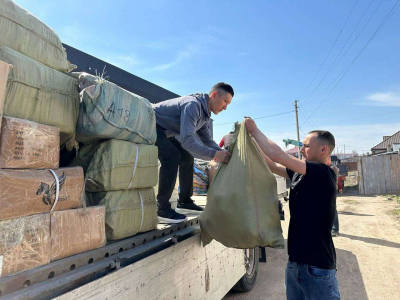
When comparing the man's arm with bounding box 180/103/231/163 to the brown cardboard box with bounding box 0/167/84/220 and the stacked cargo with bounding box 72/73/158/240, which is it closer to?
the stacked cargo with bounding box 72/73/158/240

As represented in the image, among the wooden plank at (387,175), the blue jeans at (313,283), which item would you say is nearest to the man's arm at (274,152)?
the blue jeans at (313,283)

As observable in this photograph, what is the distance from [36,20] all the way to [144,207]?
1.41 metres

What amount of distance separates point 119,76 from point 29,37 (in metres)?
11.7

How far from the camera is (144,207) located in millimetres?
2145

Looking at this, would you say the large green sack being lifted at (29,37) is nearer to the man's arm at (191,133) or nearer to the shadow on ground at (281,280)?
the man's arm at (191,133)

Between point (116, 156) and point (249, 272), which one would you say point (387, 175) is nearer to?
point (249, 272)

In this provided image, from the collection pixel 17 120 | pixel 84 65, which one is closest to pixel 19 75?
pixel 17 120

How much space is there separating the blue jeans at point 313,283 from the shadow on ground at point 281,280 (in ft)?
6.82

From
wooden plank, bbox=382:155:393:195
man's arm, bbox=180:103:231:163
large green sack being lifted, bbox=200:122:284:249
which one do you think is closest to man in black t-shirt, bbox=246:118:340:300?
large green sack being lifted, bbox=200:122:284:249

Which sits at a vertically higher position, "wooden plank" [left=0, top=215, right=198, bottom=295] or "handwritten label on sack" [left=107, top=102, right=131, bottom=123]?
"handwritten label on sack" [left=107, top=102, right=131, bottom=123]

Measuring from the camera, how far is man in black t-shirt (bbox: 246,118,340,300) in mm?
1878

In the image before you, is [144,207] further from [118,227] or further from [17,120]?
[17,120]

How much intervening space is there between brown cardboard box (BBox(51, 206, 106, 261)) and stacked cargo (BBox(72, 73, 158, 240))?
0.53ft

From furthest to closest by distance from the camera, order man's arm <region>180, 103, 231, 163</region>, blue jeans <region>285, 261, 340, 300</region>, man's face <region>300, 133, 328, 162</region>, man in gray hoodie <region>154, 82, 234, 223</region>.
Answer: man in gray hoodie <region>154, 82, 234, 223</region> < man's arm <region>180, 103, 231, 163</region> < man's face <region>300, 133, 328, 162</region> < blue jeans <region>285, 261, 340, 300</region>
